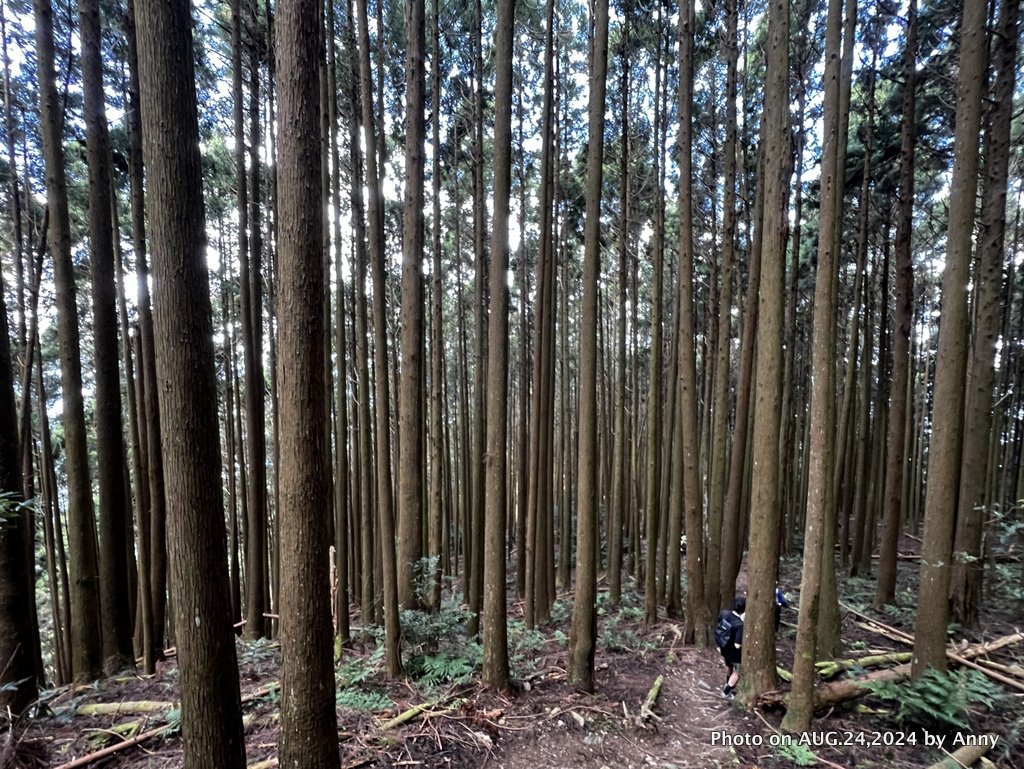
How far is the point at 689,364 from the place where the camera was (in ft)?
20.4

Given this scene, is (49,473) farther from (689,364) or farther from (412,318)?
(689,364)

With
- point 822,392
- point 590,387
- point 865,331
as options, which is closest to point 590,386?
point 590,387

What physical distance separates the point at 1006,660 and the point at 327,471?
25.8ft

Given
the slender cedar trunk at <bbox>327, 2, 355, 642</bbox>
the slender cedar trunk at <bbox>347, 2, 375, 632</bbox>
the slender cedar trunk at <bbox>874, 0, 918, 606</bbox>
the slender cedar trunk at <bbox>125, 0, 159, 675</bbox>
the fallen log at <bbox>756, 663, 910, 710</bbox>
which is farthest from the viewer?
the slender cedar trunk at <bbox>874, 0, 918, 606</bbox>

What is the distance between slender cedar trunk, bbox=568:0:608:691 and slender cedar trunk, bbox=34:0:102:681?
502cm

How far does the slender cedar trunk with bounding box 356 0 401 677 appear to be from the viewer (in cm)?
489


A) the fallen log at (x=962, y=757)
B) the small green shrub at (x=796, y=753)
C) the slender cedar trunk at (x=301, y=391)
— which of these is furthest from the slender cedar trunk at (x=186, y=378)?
the fallen log at (x=962, y=757)

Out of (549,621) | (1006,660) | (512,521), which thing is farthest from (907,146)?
(512,521)

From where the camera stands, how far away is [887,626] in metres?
6.72

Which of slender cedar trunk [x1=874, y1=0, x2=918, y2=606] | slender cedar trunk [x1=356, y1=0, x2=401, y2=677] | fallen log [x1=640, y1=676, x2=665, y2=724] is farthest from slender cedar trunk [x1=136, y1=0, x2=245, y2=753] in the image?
slender cedar trunk [x1=874, y1=0, x2=918, y2=606]

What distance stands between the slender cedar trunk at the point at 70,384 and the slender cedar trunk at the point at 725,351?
7.52 meters

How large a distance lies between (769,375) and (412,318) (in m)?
3.96

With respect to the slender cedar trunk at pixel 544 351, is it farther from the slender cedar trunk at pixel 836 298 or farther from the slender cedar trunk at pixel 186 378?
the slender cedar trunk at pixel 186 378

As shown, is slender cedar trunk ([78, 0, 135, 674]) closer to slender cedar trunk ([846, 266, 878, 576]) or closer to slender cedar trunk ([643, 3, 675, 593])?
slender cedar trunk ([643, 3, 675, 593])
